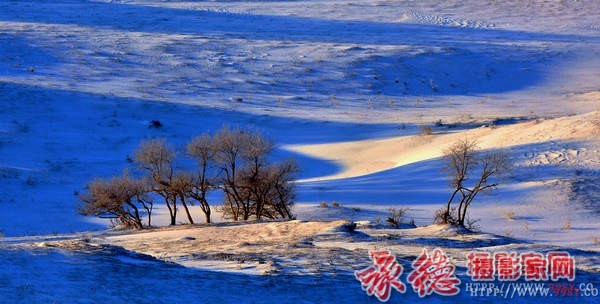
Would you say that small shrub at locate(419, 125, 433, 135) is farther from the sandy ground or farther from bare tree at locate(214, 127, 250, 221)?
the sandy ground

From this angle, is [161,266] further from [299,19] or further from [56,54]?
[299,19]

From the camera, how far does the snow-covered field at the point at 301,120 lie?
908cm

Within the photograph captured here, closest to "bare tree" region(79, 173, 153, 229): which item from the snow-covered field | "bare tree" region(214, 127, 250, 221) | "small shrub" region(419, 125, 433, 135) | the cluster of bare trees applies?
the cluster of bare trees

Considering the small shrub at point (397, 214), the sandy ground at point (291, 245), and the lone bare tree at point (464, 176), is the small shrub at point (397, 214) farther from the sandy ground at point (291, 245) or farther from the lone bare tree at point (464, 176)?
the sandy ground at point (291, 245)

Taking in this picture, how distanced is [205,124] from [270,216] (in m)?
13.7

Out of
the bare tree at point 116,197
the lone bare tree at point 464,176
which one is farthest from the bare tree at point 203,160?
the lone bare tree at point 464,176

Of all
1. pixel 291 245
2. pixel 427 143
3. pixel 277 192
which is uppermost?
pixel 427 143

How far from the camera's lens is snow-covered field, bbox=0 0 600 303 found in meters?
9.08

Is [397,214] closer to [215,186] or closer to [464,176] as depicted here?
[464,176]

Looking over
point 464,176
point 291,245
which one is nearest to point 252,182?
point 464,176

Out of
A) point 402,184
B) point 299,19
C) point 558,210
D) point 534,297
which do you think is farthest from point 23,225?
point 299,19

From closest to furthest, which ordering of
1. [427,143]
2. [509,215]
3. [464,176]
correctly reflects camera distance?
[509,215] < [464,176] < [427,143]

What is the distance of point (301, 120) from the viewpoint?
33781mm

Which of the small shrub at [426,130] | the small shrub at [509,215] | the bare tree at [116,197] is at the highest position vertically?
the small shrub at [426,130]
